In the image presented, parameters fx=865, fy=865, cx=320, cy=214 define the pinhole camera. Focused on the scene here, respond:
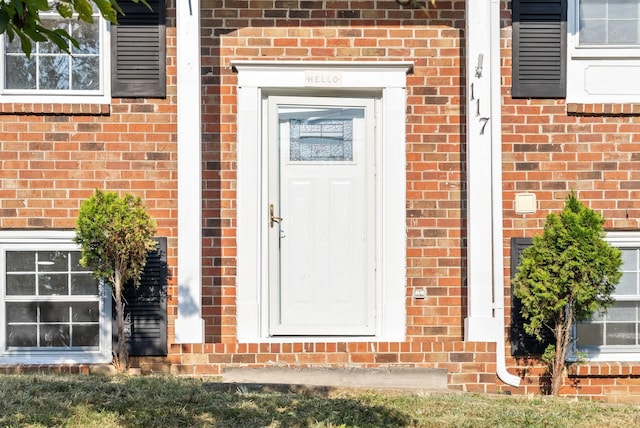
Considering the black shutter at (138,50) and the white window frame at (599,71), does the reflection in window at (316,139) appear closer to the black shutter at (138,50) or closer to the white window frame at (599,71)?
the black shutter at (138,50)

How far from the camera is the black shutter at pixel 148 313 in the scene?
25.4 feet

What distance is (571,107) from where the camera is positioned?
791 cm

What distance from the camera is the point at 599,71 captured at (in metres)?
7.94

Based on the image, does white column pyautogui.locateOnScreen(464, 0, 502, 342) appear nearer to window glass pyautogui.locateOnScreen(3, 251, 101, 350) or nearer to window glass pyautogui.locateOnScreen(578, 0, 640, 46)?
window glass pyautogui.locateOnScreen(578, 0, 640, 46)

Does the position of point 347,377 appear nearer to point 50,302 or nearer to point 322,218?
point 322,218

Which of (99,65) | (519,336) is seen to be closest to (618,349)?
(519,336)

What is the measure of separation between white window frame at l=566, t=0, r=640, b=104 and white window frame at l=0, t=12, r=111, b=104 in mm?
4203

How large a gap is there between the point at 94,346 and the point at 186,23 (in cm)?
304

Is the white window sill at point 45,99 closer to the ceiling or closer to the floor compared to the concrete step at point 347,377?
closer to the ceiling

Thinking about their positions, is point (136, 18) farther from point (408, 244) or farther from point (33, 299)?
point (408, 244)

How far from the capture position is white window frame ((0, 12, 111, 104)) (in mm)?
7789

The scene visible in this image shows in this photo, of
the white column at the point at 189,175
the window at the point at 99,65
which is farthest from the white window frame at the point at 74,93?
the white column at the point at 189,175

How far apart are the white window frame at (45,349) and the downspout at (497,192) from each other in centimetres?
350

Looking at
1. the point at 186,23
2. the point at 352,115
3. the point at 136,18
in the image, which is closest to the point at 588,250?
the point at 352,115
